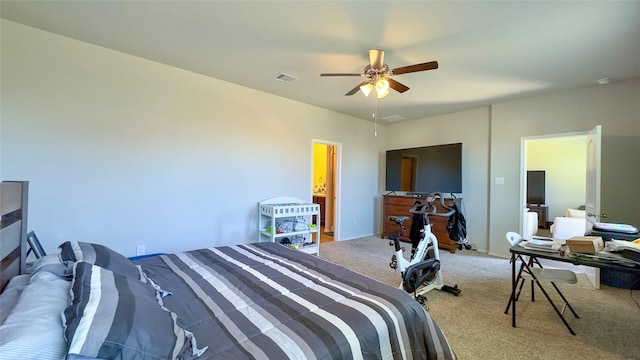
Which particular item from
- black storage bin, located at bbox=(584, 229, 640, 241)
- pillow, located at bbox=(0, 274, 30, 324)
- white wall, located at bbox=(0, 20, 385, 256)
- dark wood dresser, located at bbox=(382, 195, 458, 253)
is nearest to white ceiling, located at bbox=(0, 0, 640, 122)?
white wall, located at bbox=(0, 20, 385, 256)

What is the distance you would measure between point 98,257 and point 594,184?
4.97m

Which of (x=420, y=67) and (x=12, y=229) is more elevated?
(x=420, y=67)

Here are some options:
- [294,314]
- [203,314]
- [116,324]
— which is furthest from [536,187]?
[116,324]

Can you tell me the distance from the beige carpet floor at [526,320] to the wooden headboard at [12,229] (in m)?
2.84

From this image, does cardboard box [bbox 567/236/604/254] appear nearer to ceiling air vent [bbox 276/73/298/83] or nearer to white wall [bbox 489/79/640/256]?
white wall [bbox 489/79/640/256]

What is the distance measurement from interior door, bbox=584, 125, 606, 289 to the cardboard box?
1513 mm

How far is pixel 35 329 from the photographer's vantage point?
79 centimetres

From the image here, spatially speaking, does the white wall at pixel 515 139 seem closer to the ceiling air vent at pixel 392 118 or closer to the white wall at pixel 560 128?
the white wall at pixel 560 128

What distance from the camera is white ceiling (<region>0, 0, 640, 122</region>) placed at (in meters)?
2.08

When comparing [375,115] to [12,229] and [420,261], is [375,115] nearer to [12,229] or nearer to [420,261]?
[420,261]

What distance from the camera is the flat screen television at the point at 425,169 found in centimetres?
474

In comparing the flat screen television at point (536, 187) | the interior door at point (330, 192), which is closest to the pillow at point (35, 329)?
the interior door at point (330, 192)

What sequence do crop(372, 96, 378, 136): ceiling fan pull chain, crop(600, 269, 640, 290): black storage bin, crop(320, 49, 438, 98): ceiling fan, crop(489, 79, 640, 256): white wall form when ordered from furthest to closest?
crop(372, 96, 378, 136): ceiling fan pull chain, crop(489, 79, 640, 256): white wall, crop(600, 269, 640, 290): black storage bin, crop(320, 49, 438, 98): ceiling fan

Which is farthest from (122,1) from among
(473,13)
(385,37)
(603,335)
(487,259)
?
(487,259)
